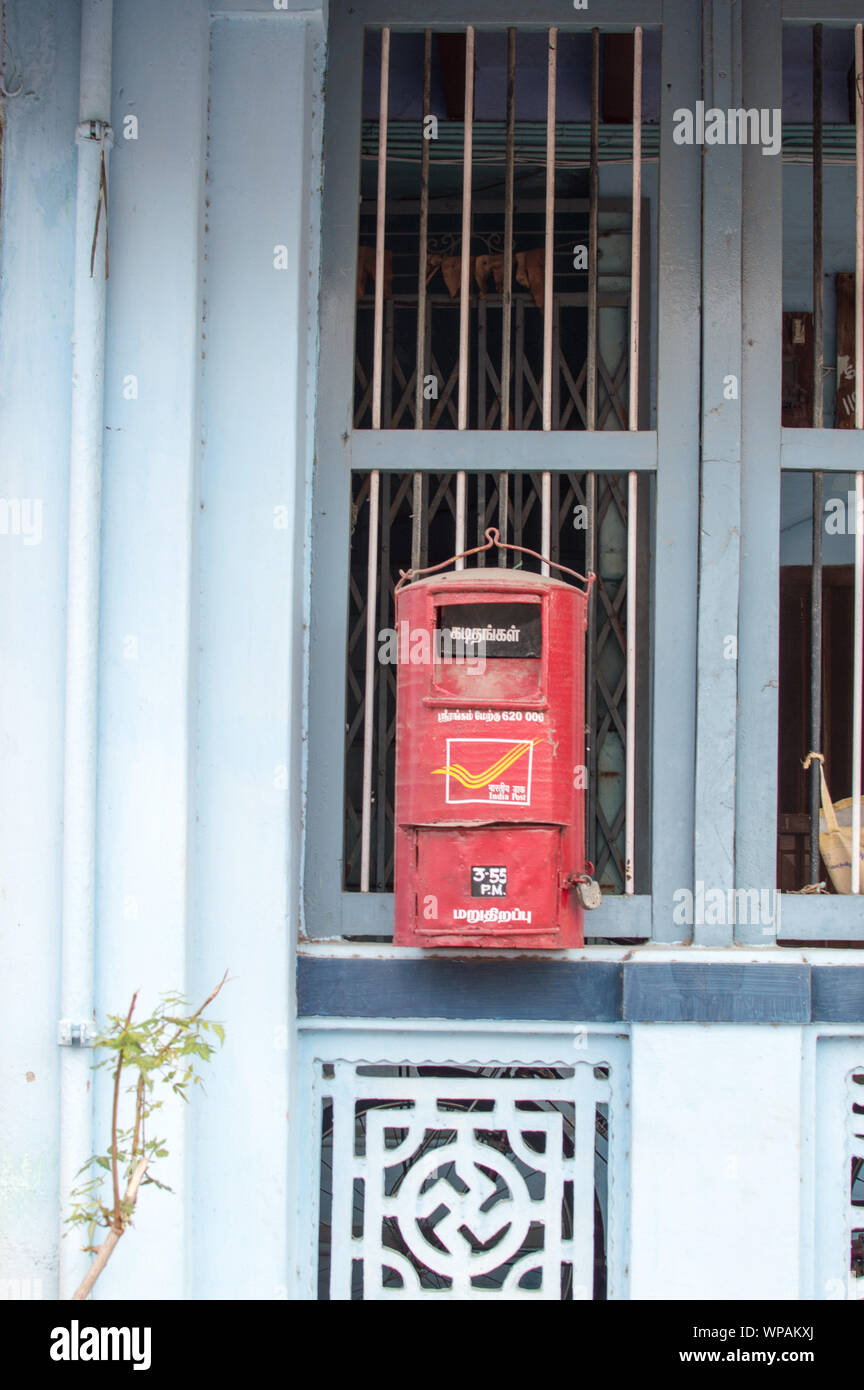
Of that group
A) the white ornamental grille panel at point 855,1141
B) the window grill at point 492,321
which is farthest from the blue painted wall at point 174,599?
the white ornamental grille panel at point 855,1141

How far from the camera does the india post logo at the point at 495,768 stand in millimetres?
3002

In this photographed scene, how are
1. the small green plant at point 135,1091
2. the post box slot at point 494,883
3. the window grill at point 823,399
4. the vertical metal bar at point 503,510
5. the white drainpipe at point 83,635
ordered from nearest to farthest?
1. the small green plant at point 135,1091
2. the post box slot at point 494,883
3. the white drainpipe at point 83,635
4. the vertical metal bar at point 503,510
5. the window grill at point 823,399

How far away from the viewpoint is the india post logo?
3002 millimetres

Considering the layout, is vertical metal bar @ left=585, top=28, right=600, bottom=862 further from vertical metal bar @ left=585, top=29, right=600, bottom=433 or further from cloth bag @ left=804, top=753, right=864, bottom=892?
cloth bag @ left=804, top=753, right=864, bottom=892

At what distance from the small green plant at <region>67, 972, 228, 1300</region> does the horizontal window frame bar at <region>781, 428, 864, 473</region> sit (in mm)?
2263

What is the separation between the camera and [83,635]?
315 cm

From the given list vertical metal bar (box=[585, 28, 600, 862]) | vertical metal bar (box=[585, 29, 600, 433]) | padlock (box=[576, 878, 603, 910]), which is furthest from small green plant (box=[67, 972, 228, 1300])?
vertical metal bar (box=[585, 29, 600, 433])

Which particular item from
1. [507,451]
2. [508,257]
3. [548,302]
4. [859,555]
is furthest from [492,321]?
[859,555]

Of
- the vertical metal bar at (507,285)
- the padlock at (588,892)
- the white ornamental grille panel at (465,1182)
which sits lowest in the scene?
the white ornamental grille panel at (465,1182)

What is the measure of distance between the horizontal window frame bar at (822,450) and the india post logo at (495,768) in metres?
1.26

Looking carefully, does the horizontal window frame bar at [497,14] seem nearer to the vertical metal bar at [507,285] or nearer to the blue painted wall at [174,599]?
the vertical metal bar at [507,285]

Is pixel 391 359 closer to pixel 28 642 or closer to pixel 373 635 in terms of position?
pixel 373 635

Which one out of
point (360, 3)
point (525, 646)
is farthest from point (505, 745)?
point (360, 3)

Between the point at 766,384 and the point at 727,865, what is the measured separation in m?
1.45
